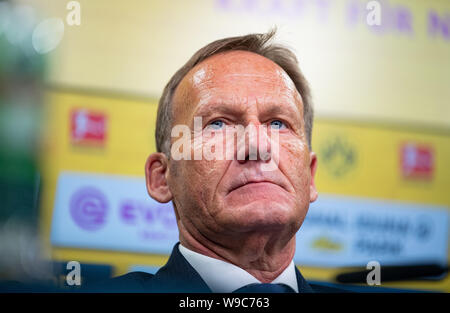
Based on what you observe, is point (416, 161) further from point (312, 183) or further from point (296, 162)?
point (296, 162)

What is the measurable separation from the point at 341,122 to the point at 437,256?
0.56m

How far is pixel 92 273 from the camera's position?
192cm

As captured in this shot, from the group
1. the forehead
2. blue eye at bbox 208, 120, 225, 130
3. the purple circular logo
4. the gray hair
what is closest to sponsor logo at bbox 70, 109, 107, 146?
the purple circular logo

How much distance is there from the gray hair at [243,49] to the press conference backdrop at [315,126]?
0.63 feet

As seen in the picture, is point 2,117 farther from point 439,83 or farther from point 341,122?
point 439,83

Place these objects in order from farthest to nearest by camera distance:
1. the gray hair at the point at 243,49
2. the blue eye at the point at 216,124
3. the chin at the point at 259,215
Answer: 1. the gray hair at the point at 243,49
2. the blue eye at the point at 216,124
3. the chin at the point at 259,215

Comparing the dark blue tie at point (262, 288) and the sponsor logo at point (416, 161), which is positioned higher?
the sponsor logo at point (416, 161)

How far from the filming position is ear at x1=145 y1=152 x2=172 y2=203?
1.72 meters

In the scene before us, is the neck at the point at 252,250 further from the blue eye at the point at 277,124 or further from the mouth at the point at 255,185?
the blue eye at the point at 277,124

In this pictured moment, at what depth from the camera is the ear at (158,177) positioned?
172cm

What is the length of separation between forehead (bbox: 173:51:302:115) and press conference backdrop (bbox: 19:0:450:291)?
295 mm

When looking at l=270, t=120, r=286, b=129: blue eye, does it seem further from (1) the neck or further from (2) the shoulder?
(2) the shoulder

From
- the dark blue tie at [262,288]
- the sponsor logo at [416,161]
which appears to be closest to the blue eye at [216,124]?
the dark blue tie at [262,288]

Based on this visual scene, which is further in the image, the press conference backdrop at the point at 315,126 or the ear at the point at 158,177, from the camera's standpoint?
the press conference backdrop at the point at 315,126
